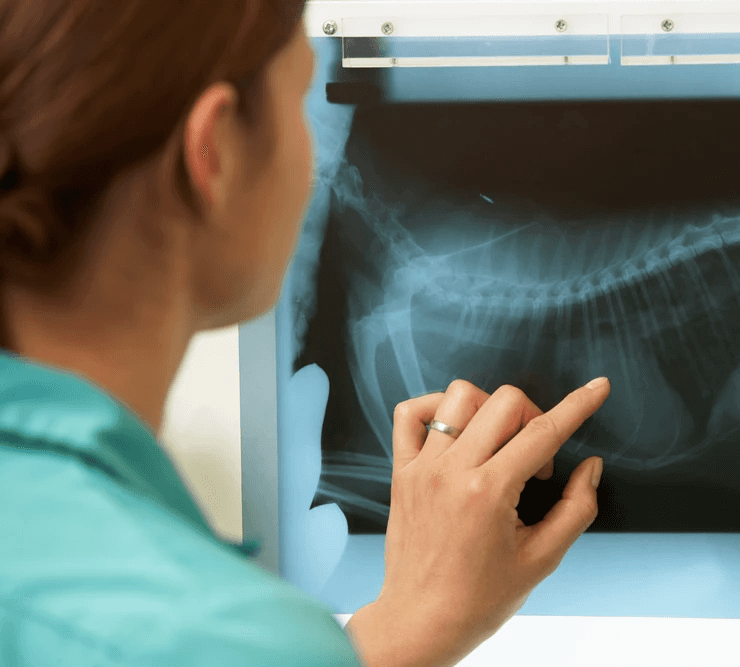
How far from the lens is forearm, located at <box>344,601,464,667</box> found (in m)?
0.56

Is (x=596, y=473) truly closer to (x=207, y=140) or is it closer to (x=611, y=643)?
(x=611, y=643)

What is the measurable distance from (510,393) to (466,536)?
0.46 feet

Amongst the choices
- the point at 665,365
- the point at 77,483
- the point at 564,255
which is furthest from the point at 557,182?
the point at 77,483

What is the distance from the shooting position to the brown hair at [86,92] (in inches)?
11.6

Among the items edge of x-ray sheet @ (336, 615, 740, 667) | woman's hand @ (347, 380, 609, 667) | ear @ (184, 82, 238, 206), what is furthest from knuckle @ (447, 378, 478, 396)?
ear @ (184, 82, 238, 206)

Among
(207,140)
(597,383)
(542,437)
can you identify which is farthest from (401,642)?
(207,140)

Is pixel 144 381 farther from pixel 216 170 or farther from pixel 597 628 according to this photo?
pixel 597 628

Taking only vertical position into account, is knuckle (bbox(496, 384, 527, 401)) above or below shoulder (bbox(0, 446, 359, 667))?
above

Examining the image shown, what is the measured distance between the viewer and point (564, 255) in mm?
713

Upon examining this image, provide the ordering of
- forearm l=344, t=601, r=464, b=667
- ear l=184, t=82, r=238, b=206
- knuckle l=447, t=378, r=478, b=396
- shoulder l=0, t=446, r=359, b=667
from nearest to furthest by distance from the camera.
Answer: shoulder l=0, t=446, r=359, b=667
ear l=184, t=82, r=238, b=206
forearm l=344, t=601, r=464, b=667
knuckle l=447, t=378, r=478, b=396

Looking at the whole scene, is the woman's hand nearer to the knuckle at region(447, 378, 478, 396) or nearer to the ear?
the knuckle at region(447, 378, 478, 396)

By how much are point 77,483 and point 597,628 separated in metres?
0.63

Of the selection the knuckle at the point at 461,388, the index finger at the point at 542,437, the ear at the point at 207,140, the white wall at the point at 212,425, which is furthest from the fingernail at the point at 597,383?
the ear at the point at 207,140

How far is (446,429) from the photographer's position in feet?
2.12
